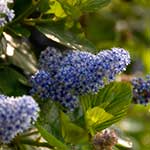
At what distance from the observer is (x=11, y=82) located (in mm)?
1199

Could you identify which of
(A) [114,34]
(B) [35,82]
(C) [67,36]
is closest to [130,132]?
(A) [114,34]

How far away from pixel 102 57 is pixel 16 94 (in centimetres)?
22

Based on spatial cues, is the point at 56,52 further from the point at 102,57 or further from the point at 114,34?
the point at 114,34

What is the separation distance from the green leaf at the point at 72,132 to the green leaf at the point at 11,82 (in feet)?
0.51

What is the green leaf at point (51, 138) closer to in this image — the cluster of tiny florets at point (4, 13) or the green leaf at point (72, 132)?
the green leaf at point (72, 132)

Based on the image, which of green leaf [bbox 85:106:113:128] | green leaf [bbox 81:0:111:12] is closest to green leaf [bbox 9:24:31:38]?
green leaf [bbox 81:0:111:12]

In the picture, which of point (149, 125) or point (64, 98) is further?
point (149, 125)

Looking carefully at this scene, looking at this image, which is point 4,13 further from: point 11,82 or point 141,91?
point 141,91

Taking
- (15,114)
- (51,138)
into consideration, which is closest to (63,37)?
(51,138)

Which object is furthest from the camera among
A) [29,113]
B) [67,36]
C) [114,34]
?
[114,34]

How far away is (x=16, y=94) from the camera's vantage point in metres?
1.17

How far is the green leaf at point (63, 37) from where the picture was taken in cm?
122

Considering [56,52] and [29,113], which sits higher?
[56,52]

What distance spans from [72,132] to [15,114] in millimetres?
203
